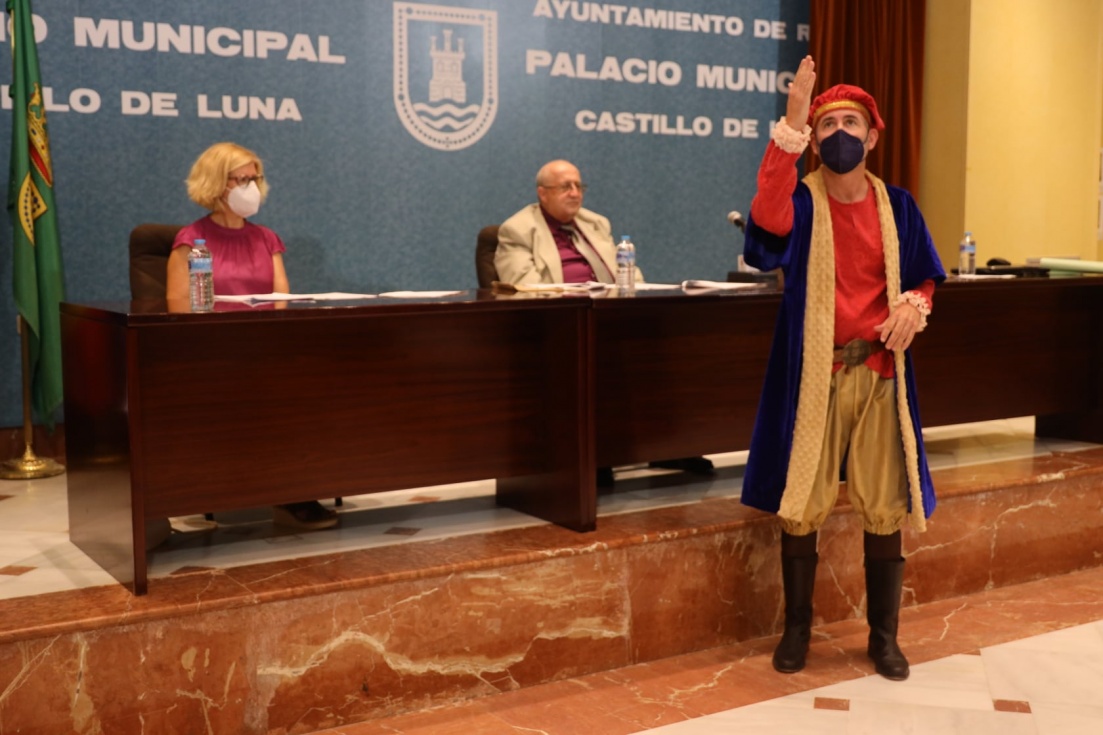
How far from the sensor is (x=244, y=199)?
4039 millimetres

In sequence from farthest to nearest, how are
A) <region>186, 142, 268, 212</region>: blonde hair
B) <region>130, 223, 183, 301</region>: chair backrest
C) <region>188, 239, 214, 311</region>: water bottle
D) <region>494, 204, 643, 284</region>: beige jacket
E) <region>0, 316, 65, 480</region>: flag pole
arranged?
<region>0, 316, 65, 480</region>: flag pole, <region>494, 204, 643, 284</region>: beige jacket, <region>130, 223, 183, 301</region>: chair backrest, <region>186, 142, 268, 212</region>: blonde hair, <region>188, 239, 214, 311</region>: water bottle

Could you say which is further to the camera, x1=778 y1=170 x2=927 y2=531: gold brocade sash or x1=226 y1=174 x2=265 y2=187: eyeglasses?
x1=226 y1=174 x2=265 y2=187: eyeglasses

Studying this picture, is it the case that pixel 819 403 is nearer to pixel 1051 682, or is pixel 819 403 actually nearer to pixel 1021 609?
pixel 1051 682

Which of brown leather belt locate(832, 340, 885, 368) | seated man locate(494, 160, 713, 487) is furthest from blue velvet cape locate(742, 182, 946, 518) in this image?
seated man locate(494, 160, 713, 487)

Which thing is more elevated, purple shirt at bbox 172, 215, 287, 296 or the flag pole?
purple shirt at bbox 172, 215, 287, 296

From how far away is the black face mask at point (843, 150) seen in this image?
2979mm

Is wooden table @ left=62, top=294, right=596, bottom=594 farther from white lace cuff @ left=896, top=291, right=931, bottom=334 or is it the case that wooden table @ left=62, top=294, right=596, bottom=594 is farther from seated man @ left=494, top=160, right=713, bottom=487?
seated man @ left=494, top=160, right=713, bottom=487

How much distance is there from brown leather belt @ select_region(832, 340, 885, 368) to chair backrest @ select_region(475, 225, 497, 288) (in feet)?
6.46

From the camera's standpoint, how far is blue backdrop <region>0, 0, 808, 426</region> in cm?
500

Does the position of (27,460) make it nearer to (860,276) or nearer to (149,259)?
(149,259)

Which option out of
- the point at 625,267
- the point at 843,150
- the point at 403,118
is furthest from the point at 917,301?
the point at 403,118

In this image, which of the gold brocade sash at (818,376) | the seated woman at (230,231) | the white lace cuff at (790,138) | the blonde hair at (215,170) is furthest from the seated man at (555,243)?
the white lace cuff at (790,138)

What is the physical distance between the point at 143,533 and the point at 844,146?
6.29ft

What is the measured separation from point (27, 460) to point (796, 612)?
10.1 ft
